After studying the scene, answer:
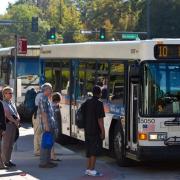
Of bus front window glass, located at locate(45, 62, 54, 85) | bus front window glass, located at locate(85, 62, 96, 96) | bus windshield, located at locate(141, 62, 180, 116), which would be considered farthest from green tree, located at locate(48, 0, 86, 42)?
bus windshield, located at locate(141, 62, 180, 116)

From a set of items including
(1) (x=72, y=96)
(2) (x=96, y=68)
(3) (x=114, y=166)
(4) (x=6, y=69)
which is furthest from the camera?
(4) (x=6, y=69)

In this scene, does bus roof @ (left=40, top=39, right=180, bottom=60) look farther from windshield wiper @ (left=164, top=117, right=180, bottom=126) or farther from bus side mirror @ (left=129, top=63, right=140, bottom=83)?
windshield wiper @ (left=164, top=117, right=180, bottom=126)

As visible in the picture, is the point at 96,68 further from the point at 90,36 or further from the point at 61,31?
the point at 61,31

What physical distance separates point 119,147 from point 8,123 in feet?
7.51

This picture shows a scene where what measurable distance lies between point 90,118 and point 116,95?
69.2 inches

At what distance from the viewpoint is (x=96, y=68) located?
1474 cm

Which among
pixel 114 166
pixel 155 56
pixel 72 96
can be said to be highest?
pixel 155 56

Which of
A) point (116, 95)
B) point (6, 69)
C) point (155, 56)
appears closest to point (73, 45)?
point (116, 95)

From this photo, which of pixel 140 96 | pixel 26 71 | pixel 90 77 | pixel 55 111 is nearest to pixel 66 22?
pixel 26 71

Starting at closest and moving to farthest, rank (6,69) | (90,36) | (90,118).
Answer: (90,118) → (6,69) → (90,36)

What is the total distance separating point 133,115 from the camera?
12336 mm

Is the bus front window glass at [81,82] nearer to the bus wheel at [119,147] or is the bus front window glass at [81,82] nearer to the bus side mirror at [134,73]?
the bus wheel at [119,147]

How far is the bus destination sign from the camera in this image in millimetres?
11966

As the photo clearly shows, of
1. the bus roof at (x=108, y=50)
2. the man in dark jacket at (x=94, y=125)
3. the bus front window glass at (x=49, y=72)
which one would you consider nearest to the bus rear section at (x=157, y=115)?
the bus roof at (x=108, y=50)
